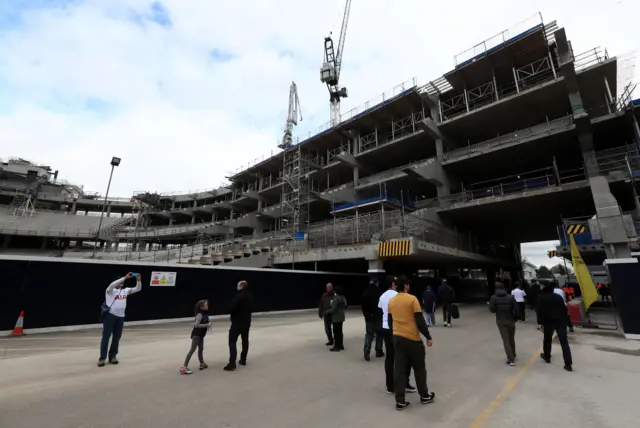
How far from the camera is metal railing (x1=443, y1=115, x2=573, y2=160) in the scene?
2047 cm

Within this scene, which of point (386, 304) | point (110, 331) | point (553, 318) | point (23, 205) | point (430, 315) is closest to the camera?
point (386, 304)

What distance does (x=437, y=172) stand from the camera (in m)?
25.2

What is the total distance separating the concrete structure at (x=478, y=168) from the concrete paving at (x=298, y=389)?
33.1 ft

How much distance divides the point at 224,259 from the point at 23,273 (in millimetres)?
16064

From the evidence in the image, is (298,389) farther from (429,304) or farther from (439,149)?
(439,149)

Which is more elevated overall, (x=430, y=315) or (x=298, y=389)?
(x=430, y=315)

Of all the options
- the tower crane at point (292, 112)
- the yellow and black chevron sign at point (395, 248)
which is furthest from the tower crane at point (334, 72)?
the yellow and black chevron sign at point (395, 248)

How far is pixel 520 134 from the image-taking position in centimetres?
2217

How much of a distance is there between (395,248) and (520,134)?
14.1 metres

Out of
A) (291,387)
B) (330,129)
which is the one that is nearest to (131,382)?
(291,387)

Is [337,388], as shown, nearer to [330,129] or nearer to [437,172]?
[437,172]

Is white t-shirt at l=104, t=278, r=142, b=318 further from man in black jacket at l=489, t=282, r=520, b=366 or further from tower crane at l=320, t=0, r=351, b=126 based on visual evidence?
tower crane at l=320, t=0, r=351, b=126

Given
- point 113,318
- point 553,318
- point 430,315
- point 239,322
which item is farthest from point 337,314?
point 430,315

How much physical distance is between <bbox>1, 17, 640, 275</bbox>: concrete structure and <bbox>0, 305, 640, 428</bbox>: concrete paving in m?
10.1
